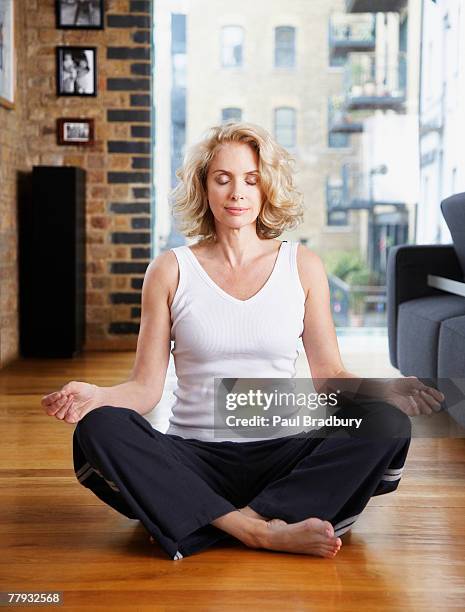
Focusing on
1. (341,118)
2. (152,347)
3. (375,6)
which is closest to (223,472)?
(152,347)

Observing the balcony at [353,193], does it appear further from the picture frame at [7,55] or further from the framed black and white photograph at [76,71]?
the picture frame at [7,55]

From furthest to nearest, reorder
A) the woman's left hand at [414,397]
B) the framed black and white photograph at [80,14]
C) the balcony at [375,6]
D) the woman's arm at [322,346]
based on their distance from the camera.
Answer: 1. the balcony at [375,6]
2. the framed black and white photograph at [80,14]
3. the woman's arm at [322,346]
4. the woman's left hand at [414,397]

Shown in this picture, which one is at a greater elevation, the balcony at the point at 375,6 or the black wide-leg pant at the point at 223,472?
the balcony at the point at 375,6

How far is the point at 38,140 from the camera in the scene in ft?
19.5

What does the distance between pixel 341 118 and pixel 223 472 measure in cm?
453

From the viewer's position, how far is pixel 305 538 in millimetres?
2143

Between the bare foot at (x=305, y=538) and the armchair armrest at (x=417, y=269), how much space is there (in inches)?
99.7

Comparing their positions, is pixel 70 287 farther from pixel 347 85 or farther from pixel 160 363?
pixel 160 363

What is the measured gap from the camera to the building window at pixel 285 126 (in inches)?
255

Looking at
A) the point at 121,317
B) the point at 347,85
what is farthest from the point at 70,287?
the point at 347,85

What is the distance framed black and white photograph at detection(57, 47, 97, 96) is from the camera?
5.89 metres

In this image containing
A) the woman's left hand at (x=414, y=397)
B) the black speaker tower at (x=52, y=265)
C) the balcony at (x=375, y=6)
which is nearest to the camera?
the woman's left hand at (x=414, y=397)

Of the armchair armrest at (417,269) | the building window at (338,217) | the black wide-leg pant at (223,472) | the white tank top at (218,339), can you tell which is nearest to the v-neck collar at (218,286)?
the white tank top at (218,339)

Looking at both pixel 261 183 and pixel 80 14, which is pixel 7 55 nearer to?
pixel 80 14
